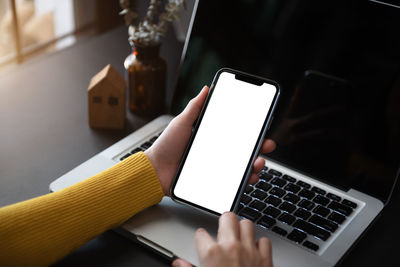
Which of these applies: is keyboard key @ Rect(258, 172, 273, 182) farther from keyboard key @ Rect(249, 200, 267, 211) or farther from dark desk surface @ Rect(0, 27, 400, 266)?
dark desk surface @ Rect(0, 27, 400, 266)

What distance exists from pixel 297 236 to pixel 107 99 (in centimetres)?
48

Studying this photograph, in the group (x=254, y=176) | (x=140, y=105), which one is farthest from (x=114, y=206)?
(x=140, y=105)

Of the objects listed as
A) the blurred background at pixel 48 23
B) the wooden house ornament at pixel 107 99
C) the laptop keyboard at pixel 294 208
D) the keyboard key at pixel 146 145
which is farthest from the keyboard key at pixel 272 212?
the blurred background at pixel 48 23

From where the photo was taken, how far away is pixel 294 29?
880 mm

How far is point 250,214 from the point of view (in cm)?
76

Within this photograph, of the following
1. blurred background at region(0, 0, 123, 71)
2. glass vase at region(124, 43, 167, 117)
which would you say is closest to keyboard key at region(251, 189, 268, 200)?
glass vase at region(124, 43, 167, 117)

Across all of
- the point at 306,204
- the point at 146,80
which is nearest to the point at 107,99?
the point at 146,80

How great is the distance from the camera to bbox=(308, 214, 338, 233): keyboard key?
0.74 m

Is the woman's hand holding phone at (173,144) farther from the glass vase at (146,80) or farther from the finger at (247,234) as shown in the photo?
the glass vase at (146,80)

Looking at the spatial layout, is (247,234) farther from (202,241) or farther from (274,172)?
(274,172)

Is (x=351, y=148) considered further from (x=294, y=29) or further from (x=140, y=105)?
(x=140, y=105)

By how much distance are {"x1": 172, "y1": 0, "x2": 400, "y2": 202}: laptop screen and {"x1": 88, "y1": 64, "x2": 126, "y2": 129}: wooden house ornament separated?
19cm

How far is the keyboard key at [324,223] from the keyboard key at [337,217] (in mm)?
12

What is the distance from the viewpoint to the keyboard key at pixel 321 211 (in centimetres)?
77
